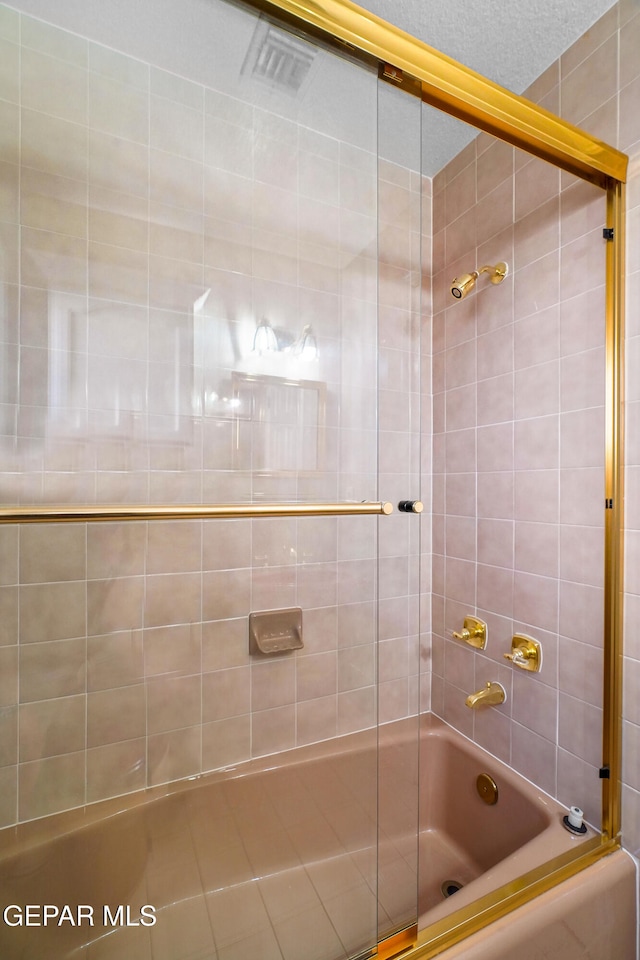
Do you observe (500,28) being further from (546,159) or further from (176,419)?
(176,419)

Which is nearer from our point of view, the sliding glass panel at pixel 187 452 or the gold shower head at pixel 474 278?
the sliding glass panel at pixel 187 452

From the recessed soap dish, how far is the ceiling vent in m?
1.17

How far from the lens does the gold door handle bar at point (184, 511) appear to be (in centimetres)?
72

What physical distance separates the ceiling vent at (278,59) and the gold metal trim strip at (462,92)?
50mm

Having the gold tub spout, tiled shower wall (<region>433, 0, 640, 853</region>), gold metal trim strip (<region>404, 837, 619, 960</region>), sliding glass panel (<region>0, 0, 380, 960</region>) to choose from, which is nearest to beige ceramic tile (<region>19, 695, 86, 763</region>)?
sliding glass panel (<region>0, 0, 380, 960</region>)

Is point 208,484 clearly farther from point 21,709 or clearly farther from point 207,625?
point 21,709

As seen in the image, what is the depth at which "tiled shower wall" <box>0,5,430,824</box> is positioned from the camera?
785 mm

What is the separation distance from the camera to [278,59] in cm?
84

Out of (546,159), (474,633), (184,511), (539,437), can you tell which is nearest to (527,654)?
(474,633)

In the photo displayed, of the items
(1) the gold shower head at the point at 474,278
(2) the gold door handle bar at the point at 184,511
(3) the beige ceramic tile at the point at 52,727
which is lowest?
(3) the beige ceramic tile at the point at 52,727

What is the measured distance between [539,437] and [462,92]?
86 centimetres

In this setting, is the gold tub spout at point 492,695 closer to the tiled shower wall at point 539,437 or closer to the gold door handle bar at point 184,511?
the tiled shower wall at point 539,437

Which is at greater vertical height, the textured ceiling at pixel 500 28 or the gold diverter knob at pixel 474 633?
the textured ceiling at pixel 500 28

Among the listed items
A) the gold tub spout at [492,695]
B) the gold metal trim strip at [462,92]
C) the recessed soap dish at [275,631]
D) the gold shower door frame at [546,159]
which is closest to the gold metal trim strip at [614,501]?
the gold shower door frame at [546,159]
